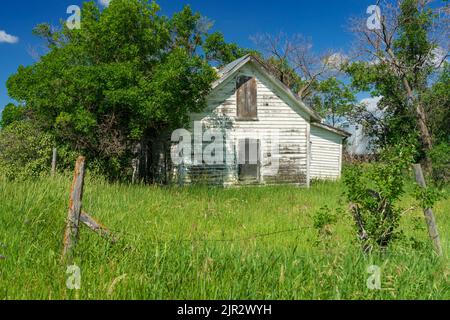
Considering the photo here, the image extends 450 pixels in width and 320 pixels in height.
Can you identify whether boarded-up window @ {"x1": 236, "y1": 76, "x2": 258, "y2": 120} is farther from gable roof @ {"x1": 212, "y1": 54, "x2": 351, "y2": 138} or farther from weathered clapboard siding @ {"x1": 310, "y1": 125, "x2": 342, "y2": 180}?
weathered clapboard siding @ {"x1": 310, "y1": 125, "x2": 342, "y2": 180}

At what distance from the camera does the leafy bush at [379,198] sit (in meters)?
4.93

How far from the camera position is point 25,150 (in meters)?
15.1

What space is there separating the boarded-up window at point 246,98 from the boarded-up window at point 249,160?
127 centimetres

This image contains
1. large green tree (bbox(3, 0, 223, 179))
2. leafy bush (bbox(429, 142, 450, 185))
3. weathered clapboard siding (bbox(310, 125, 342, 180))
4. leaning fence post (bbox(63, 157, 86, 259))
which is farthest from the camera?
weathered clapboard siding (bbox(310, 125, 342, 180))

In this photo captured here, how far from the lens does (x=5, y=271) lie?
156 inches

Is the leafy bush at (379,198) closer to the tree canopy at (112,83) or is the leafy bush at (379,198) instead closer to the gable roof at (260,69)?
the tree canopy at (112,83)

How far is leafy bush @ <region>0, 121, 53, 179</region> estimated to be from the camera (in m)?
14.7

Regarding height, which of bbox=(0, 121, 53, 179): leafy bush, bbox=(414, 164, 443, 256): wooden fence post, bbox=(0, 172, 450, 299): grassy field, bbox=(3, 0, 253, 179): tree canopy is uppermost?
bbox=(3, 0, 253, 179): tree canopy

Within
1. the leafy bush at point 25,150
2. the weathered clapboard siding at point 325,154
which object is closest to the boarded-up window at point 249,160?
the weathered clapboard siding at point 325,154

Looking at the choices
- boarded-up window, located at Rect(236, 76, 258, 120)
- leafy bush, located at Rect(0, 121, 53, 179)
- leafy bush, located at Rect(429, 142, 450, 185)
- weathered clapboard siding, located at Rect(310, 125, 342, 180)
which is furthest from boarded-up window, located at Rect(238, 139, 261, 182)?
leafy bush, located at Rect(429, 142, 450, 185)
